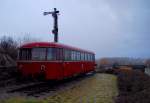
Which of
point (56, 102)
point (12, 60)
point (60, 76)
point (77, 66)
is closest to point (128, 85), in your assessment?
point (60, 76)

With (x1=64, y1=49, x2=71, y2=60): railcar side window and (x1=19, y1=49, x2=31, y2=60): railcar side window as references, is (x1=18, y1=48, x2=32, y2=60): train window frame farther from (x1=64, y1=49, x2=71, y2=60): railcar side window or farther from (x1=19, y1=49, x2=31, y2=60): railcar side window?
(x1=64, y1=49, x2=71, y2=60): railcar side window

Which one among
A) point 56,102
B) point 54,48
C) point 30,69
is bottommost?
point 56,102

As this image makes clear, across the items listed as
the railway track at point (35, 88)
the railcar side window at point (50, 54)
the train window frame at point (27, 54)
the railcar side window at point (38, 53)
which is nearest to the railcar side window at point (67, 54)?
the railcar side window at point (50, 54)

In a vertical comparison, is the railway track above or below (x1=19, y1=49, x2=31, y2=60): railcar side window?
below

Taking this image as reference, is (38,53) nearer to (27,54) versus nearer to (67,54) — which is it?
(27,54)

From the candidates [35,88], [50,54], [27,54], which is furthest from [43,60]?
[35,88]

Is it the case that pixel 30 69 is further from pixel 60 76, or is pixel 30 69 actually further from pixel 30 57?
pixel 60 76

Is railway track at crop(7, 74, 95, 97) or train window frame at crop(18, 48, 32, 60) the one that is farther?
train window frame at crop(18, 48, 32, 60)

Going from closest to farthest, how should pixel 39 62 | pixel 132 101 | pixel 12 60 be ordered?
pixel 132 101, pixel 39 62, pixel 12 60

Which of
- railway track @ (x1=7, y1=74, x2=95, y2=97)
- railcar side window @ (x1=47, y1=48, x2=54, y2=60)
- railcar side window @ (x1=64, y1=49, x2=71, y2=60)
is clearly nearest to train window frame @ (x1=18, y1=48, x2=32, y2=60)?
railcar side window @ (x1=47, y1=48, x2=54, y2=60)

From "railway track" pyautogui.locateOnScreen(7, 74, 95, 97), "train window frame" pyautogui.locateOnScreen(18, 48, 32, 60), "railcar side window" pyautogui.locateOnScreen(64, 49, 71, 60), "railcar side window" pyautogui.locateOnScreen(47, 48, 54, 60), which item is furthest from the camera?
"railcar side window" pyautogui.locateOnScreen(64, 49, 71, 60)

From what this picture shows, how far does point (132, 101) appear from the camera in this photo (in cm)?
1103

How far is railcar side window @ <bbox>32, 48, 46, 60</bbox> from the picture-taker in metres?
19.3

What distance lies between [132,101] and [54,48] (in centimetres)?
924
